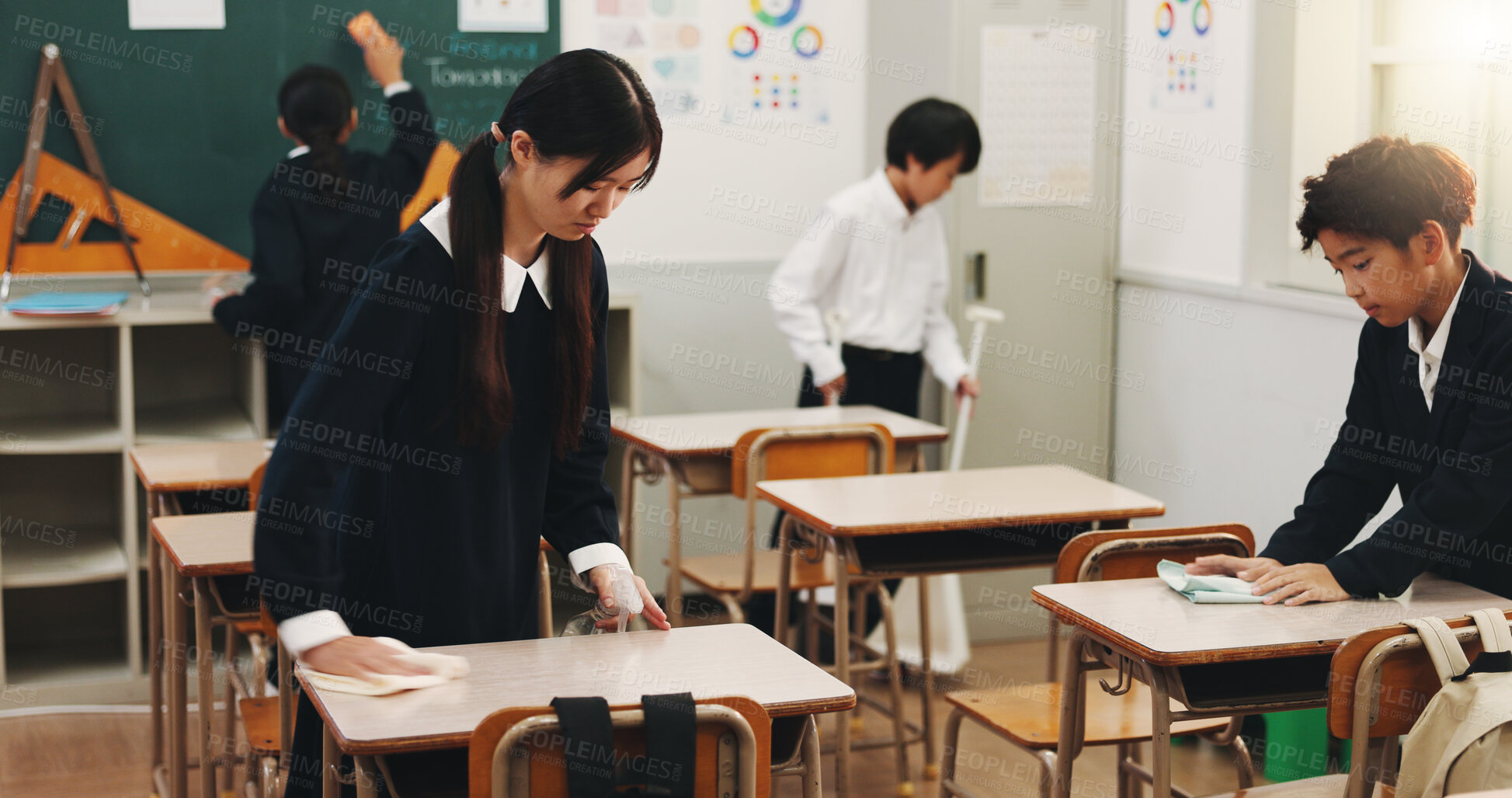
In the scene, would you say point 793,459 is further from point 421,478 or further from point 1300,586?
point 421,478

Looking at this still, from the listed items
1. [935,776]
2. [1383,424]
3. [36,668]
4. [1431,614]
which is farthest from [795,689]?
[36,668]

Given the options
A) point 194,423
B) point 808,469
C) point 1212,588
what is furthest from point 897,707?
point 194,423

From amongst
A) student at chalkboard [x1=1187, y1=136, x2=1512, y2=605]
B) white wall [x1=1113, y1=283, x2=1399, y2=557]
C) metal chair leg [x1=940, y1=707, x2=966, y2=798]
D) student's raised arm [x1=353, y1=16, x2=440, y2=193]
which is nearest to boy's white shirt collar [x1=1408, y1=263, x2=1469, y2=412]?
student at chalkboard [x1=1187, y1=136, x2=1512, y2=605]

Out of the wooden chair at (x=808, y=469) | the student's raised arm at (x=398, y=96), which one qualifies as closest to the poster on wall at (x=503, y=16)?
the student's raised arm at (x=398, y=96)

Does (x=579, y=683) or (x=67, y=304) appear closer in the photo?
(x=579, y=683)

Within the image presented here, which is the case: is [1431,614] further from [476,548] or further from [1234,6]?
[1234,6]

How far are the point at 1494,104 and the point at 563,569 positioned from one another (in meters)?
2.74

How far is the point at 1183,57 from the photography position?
4.13 m

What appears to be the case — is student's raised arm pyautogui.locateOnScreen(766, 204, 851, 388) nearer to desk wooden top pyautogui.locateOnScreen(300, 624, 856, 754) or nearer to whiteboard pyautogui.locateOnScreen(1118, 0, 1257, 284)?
whiteboard pyautogui.locateOnScreen(1118, 0, 1257, 284)

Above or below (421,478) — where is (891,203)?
above

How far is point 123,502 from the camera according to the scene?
391 centimetres

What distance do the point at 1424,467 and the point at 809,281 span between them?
2169 millimetres

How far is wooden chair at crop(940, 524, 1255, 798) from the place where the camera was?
2.47 metres

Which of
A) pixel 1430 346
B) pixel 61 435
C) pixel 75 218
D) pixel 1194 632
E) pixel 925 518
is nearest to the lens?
pixel 1194 632
